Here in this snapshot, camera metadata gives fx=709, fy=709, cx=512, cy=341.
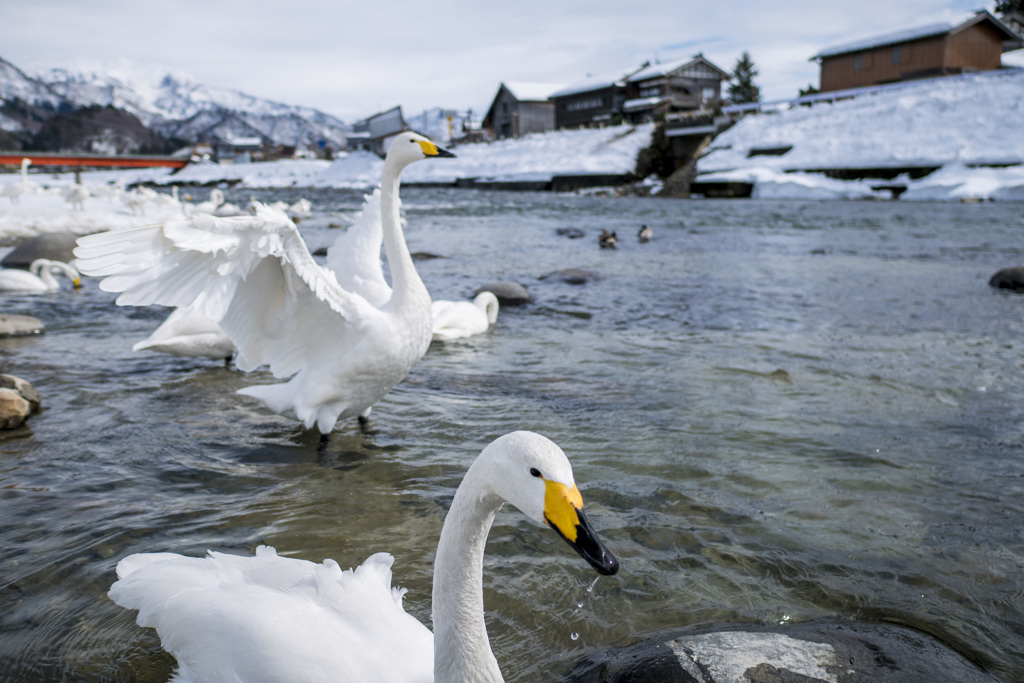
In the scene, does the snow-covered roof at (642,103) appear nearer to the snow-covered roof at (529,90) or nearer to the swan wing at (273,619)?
the snow-covered roof at (529,90)

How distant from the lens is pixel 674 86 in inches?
2736

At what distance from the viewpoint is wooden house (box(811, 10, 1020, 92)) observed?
46219 millimetres

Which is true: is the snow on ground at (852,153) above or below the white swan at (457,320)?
above

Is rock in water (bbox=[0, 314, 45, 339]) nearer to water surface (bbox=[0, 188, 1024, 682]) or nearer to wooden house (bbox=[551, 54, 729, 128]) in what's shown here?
water surface (bbox=[0, 188, 1024, 682])

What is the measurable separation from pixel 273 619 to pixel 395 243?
301 centimetres

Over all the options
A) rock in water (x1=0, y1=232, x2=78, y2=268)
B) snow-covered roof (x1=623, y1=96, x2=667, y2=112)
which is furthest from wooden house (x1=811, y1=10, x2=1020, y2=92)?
rock in water (x1=0, y1=232, x2=78, y2=268)

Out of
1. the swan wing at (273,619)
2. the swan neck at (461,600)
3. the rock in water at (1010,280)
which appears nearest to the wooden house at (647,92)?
the rock in water at (1010,280)

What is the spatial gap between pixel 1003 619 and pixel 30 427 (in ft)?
18.5

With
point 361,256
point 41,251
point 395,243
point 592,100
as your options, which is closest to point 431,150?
point 395,243

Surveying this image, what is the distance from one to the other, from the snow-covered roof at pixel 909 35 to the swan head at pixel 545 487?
55.2 meters

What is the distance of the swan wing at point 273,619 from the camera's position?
2.16 m

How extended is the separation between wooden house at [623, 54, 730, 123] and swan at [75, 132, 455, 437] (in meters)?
65.7

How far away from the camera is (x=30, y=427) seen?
4.82 metres

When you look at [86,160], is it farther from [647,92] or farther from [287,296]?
[287,296]
